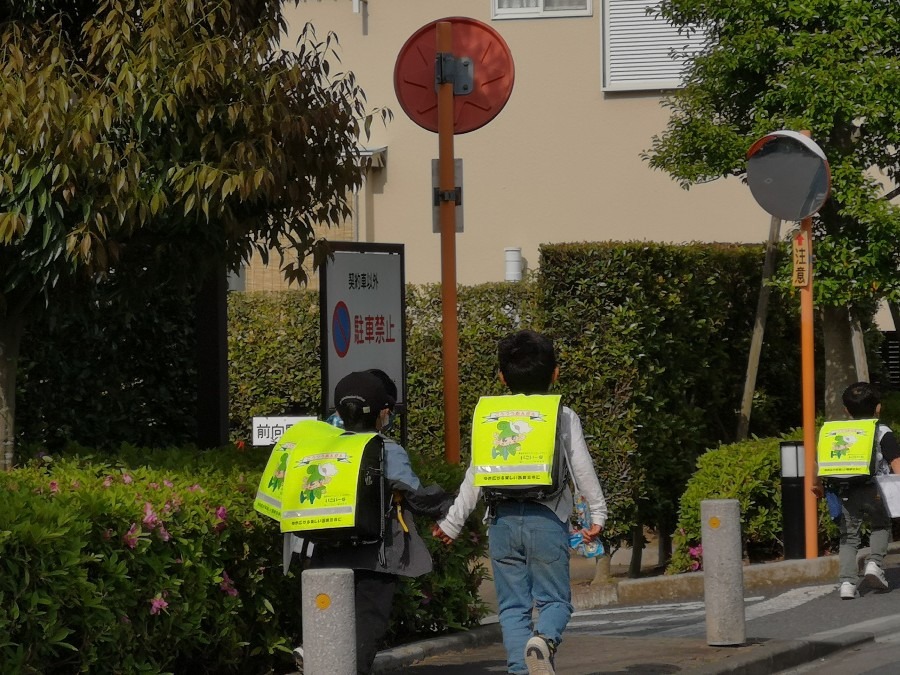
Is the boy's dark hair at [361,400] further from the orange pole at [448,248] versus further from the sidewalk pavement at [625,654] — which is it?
the orange pole at [448,248]

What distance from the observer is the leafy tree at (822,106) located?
12.5 meters

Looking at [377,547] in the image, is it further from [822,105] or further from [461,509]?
[822,105]

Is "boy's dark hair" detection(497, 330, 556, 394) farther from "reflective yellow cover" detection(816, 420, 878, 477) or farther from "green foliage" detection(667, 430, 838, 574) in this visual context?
"green foliage" detection(667, 430, 838, 574)

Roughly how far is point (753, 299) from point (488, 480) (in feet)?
32.8

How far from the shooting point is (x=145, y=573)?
246 inches

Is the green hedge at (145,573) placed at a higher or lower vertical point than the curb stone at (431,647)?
higher

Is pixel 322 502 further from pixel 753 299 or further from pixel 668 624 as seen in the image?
pixel 753 299

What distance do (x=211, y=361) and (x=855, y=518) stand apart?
4.50 metres

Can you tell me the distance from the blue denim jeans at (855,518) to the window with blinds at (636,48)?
34.4 ft

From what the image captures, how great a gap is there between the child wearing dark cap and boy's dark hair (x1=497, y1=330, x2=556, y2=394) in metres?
0.59

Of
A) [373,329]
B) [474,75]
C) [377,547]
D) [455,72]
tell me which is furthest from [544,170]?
[377,547]

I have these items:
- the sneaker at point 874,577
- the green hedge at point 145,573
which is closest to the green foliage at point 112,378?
the green hedge at point 145,573

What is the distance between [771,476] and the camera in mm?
12086

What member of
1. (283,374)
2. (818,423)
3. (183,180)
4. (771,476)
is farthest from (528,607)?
(283,374)
